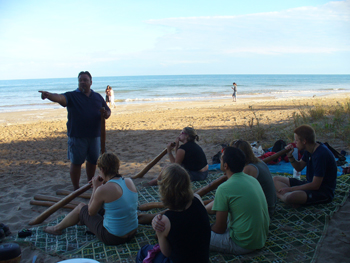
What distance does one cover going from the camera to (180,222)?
2.06 m

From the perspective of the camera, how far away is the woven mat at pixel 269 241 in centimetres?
282

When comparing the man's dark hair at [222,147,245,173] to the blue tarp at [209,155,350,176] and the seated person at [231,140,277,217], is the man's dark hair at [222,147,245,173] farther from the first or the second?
the blue tarp at [209,155,350,176]

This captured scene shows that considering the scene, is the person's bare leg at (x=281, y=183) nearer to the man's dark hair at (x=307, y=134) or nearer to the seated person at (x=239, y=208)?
the man's dark hair at (x=307, y=134)

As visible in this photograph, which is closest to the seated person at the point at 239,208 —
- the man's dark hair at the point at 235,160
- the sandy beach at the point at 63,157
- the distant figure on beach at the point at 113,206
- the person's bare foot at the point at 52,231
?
the man's dark hair at the point at 235,160

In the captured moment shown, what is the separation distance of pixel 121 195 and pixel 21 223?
1856 millimetres

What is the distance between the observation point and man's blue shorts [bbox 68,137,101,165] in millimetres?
4496

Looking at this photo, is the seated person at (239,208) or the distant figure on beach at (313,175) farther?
the distant figure on beach at (313,175)

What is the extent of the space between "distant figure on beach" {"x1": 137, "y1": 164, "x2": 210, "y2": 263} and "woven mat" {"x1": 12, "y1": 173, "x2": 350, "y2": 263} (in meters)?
0.76

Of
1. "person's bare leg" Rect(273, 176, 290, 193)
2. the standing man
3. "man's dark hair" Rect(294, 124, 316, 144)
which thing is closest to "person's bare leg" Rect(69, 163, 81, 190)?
the standing man

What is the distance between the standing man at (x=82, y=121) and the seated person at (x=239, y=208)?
256 cm

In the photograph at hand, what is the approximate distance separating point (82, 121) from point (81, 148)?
42 cm

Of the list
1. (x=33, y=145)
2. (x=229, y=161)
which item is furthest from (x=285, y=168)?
(x=33, y=145)

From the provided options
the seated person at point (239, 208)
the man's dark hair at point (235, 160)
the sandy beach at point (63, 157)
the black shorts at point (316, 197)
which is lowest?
the sandy beach at point (63, 157)

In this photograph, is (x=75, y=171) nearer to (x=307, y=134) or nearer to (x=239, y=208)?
(x=239, y=208)
